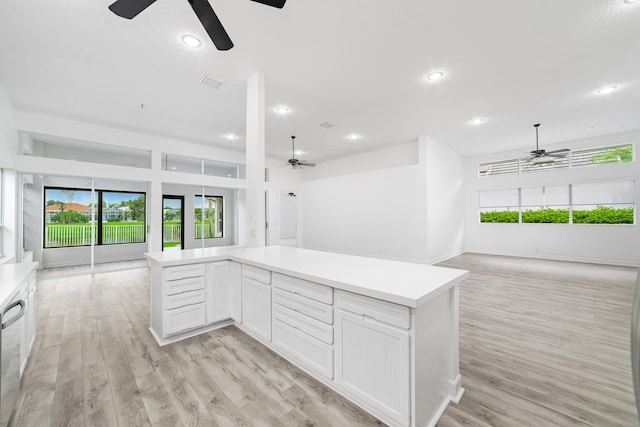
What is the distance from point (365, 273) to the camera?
187 centimetres

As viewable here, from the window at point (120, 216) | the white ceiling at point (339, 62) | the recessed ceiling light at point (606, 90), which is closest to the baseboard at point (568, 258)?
the white ceiling at point (339, 62)

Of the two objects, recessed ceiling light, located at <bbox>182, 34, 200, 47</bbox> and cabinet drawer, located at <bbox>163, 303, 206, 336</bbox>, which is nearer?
cabinet drawer, located at <bbox>163, 303, 206, 336</bbox>

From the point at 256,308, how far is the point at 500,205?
8333 millimetres

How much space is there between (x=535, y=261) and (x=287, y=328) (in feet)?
24.7

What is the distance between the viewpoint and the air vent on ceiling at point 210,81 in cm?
346

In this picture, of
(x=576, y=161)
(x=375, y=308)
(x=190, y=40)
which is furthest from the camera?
(x=576, y=161)

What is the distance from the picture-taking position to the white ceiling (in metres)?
2.39

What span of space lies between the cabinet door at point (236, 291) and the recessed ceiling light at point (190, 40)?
8.14 ft

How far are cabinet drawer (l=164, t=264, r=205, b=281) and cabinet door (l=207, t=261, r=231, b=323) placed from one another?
4.3 inches

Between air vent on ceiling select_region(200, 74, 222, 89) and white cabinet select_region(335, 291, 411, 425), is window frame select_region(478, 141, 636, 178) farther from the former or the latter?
air vent on ceiling select_region(200, 74, 222, 89)

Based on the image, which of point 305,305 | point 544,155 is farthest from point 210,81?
point 544,155

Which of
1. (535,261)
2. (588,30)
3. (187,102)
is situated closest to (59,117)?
(187,102)

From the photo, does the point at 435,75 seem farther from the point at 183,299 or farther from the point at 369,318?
the point at 183,299

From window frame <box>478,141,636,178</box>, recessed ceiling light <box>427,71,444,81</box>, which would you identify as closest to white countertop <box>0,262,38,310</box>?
recessed ceiling light <box>427,71,444,81</box>
